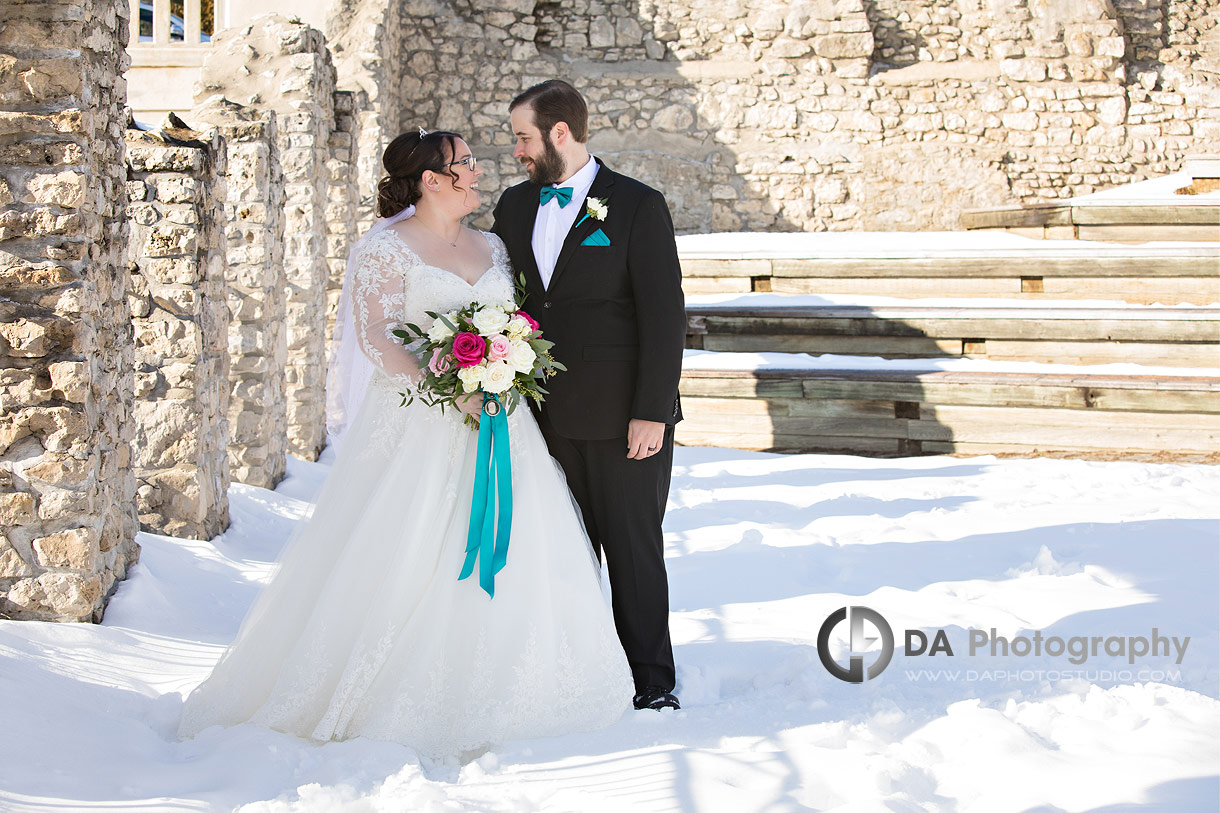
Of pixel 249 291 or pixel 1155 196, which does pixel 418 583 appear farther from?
pixel 1155 196

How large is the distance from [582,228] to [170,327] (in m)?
2.19

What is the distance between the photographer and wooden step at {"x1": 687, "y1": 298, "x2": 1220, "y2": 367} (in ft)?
20.4

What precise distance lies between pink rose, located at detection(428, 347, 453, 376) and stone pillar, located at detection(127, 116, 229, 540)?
6.26 ft

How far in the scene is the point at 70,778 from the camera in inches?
79.5

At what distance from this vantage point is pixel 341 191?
6.93 meters

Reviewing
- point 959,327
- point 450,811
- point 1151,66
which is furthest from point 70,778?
point 1151,66

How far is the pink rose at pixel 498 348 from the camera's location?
243 cm

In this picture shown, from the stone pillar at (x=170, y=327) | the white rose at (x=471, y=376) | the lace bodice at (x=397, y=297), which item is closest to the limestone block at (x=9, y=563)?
the stone pillar at (x=170, y=327)

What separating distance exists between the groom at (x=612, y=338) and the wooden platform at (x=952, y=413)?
12.2 feet

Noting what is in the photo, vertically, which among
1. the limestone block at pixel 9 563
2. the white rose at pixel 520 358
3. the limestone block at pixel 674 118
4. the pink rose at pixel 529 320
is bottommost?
the limestone block at pixel 9 563

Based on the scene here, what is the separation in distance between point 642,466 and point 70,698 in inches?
59.1

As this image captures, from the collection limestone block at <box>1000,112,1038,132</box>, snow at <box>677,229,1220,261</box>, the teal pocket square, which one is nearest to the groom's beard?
the teal pocket square

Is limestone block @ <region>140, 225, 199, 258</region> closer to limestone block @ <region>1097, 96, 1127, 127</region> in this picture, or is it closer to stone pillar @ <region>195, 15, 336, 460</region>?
stone pillar @ <region>195, 15, 336, 460</region>

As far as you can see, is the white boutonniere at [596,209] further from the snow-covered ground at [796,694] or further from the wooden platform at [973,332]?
the wooden platform at [973,332]
